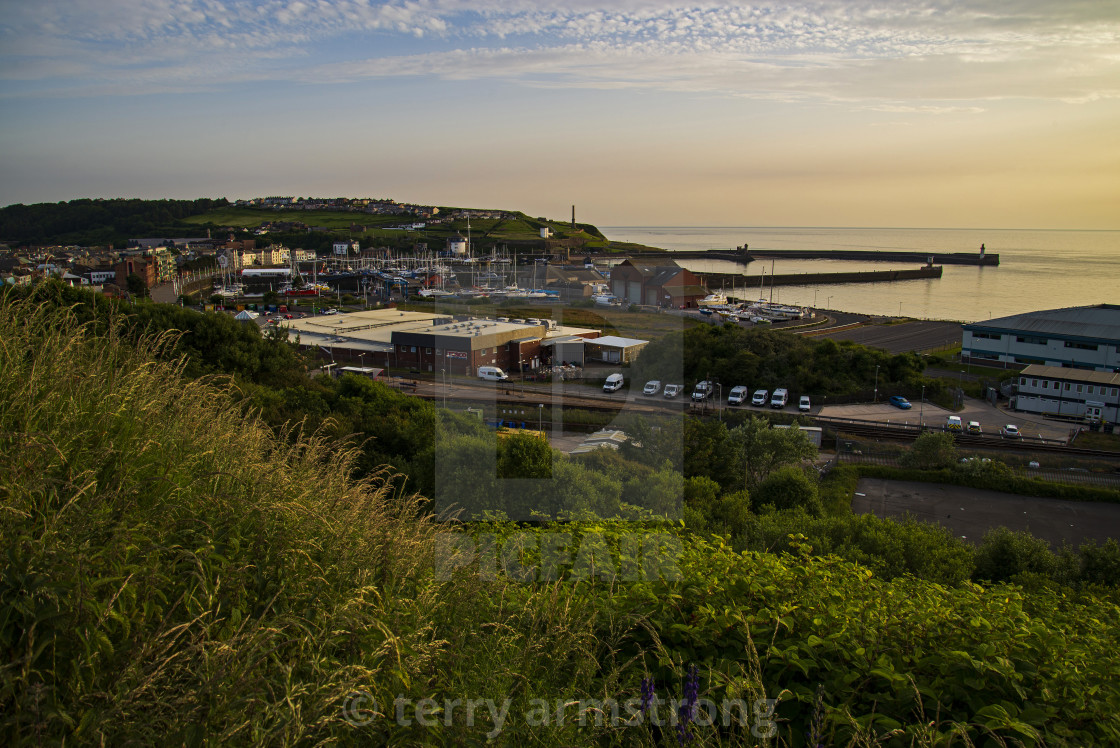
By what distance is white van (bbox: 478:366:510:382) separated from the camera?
1354 cm

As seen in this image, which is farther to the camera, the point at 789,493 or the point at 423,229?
the point at 423,229

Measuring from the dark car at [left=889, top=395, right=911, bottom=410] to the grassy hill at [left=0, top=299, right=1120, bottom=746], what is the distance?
1366 centimetres

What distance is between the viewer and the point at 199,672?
2.95 ft

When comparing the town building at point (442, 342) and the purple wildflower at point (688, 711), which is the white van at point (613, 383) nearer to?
the town building at point (442, 342)

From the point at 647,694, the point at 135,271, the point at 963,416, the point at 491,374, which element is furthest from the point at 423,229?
the point at 647,694

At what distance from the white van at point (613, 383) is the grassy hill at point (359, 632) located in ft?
38.9

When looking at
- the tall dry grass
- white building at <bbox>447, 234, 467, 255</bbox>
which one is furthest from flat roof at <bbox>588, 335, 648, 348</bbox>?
white building at <bbox>447, 234, 467, 255</bbox>

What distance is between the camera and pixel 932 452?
9922 millimetres

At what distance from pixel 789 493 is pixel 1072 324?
15.7 metres

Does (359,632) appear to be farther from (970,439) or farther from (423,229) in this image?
Answer: (423,229)

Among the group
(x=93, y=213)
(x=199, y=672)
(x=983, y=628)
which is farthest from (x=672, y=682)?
(x=93, y=213)

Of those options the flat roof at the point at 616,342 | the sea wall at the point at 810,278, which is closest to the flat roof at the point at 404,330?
the flat roof at the point at 616,342

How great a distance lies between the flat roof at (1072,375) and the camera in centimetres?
1362

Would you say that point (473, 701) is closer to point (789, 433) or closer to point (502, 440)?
point (502, 440)
